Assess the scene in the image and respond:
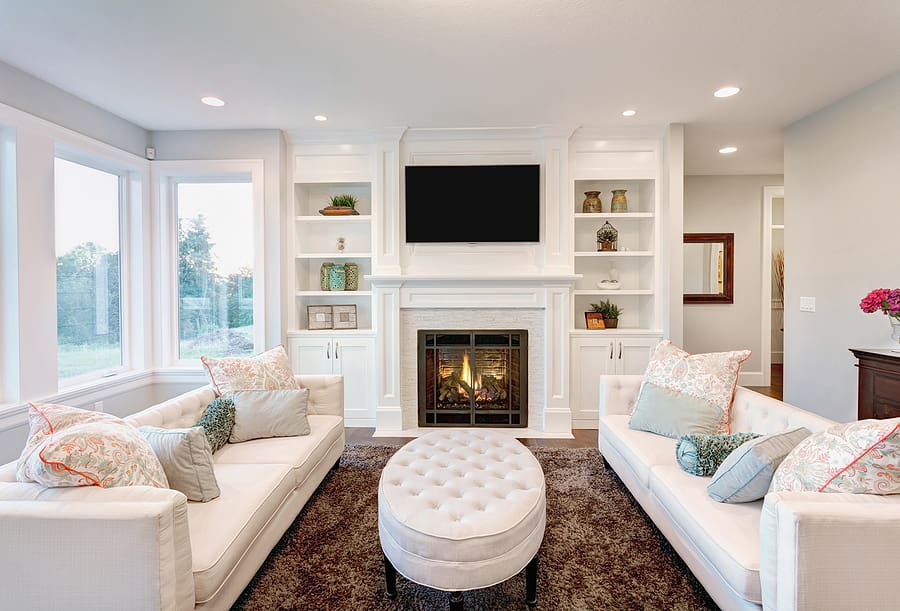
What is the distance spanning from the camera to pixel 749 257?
18.9 ft

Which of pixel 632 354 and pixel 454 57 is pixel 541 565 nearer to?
pixel 632 354

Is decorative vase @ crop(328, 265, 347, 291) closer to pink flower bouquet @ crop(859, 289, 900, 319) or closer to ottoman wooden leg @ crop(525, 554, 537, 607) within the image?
ottoman wooden leg @ crop(525, 554, 537, 607)

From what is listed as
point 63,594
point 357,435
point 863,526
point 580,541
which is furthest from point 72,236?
point 863,526

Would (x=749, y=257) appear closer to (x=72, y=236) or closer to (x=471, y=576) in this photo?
(x=471, y=576)

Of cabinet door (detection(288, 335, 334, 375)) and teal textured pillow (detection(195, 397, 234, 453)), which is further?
cabinet door (detection(288, 335, 334, 375))

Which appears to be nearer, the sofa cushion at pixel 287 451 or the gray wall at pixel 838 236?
the sofa cushion at pixel 287 451

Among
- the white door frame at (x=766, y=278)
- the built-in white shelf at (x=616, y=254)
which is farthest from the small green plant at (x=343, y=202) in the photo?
the white door frame at (x=766, y=278)

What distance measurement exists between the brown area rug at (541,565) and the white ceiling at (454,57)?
2560 millimetres

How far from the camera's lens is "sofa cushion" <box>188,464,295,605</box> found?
4.84 feet

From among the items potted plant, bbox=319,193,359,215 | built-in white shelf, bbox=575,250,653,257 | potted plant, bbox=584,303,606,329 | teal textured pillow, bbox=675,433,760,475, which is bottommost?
teal textured pillow, bbox=675,433,760,475

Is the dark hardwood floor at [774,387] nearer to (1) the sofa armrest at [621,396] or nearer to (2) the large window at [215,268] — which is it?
(1) the sofa armrest at [621,396]

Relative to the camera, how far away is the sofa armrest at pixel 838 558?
50.3 inches

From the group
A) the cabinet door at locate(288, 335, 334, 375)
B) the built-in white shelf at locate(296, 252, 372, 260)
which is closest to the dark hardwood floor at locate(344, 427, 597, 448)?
the cabinet door at locate(288, 335, 334, 375)

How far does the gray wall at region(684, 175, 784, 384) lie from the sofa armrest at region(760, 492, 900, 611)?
15.9 feet
